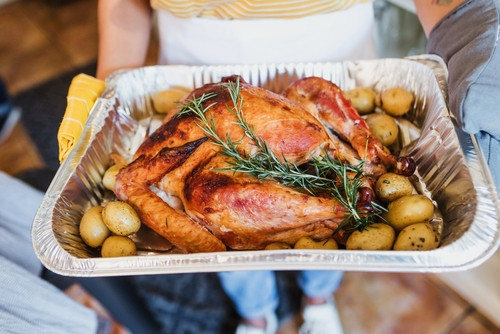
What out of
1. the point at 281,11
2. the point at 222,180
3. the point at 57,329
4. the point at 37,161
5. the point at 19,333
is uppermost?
the point at 281,11

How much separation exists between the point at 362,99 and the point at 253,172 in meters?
0.48

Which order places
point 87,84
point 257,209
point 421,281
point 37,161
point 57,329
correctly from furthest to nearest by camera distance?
point 37,161 < point 421,281 < point 87,84 < point 57,329 < point 257,209

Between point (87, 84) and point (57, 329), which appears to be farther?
point (87, 84)

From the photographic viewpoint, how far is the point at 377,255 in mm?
926

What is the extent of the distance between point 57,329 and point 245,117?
2.46ft

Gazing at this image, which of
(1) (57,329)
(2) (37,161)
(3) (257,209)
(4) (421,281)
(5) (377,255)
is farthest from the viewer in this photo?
(2) (37,161)

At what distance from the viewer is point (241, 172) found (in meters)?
1.06

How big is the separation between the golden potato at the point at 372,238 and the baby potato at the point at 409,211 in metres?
0.04

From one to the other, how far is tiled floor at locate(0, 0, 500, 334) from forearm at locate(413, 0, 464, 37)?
1.20m

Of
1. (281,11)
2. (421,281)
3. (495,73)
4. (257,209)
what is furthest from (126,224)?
(421,281)

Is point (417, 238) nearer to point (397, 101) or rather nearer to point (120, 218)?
point (397, 101)

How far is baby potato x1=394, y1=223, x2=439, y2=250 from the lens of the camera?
97cm

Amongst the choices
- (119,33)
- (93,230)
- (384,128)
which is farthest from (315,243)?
(119,33)

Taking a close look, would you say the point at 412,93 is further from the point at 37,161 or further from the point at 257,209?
the point at 37,161
